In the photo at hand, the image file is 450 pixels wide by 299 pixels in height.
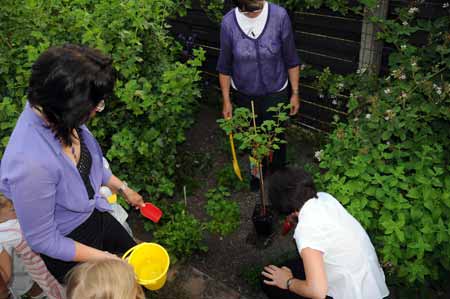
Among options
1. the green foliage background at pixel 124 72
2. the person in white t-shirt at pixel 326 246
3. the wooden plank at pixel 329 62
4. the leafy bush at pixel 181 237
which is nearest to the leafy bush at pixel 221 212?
the leafy bush at pixel 181 237

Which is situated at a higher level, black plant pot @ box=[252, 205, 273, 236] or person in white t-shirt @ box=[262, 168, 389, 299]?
person in white t-shirt @ box=[262, 168, 389, 299]

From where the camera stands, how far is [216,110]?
18.1ft

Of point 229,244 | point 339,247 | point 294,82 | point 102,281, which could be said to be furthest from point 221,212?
point 102,281

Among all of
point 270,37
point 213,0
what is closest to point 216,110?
point 213,0

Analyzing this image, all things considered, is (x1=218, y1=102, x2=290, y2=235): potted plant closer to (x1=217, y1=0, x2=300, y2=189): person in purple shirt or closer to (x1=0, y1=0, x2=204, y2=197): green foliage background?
(x1=217, y1=0, x2=300, y2=189): person in purple shirt

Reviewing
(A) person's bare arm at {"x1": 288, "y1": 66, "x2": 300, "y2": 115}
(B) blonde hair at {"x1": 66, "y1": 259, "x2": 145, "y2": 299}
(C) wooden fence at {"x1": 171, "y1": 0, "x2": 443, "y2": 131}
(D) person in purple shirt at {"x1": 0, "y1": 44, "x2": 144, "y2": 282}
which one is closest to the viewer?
(D) person in purple shirt at {"x1": 0, "y1": 44, "x2": 144, "y2": 282}

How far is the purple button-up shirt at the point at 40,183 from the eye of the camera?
1.81 meters

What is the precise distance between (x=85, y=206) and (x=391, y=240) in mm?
1733

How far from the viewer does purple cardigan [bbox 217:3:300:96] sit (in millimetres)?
3328

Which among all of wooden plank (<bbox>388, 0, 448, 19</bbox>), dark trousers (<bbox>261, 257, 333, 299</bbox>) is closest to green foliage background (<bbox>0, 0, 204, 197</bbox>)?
dark trousers (<bbox>261, 257, 333, 299</bbox>)

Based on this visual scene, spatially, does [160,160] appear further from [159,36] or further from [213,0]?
[213,0]

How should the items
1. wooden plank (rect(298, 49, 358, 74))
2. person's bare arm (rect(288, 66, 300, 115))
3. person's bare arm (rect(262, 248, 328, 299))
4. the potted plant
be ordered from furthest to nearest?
wooden plank (rect(298, 49, 358, 74)) < person's bare arm (rect(288, 66, 300, 115)) < the potted plant < person's bare arm (rect(262, 248, 328, 299))

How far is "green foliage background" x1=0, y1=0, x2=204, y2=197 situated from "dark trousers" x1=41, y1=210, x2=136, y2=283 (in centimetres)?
81

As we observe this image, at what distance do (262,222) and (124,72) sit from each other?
156 cm
